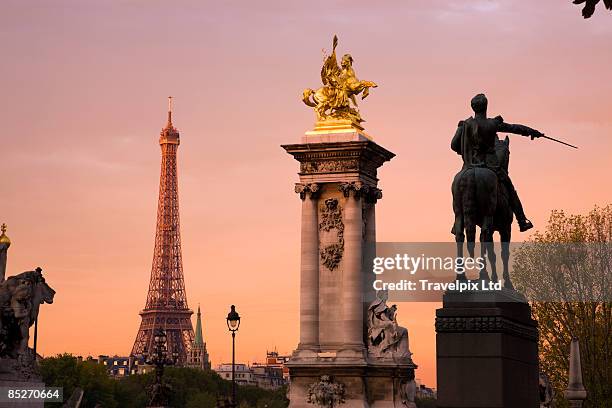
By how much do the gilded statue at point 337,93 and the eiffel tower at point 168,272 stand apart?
93.9 metres

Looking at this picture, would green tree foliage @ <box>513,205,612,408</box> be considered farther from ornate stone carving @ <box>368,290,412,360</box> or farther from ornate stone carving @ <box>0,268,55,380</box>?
ornate stone carving @ <box>0,268,55,380</box>

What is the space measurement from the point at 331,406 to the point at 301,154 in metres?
10.5

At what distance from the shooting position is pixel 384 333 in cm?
5547

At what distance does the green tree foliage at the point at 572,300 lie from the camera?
5412cm

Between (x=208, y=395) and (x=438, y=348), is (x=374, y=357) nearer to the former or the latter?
(x=438, y=348)

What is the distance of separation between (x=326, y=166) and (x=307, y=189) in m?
1.26

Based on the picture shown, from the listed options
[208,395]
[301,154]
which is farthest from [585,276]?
[208,395]

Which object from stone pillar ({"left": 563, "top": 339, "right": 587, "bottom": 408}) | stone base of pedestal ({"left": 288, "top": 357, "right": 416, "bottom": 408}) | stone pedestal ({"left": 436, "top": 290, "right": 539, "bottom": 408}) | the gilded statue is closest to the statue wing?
the gilded statue

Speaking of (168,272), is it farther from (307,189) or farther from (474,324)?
(474,324)

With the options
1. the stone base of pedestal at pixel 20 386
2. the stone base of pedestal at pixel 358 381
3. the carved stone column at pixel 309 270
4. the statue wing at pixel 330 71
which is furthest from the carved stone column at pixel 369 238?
the stone base of pedestal at pixel 20 386

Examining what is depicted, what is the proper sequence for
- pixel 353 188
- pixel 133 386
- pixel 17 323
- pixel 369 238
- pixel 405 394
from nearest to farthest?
pixel 17 323, pixel 405 394, pixel 353 188, pixel 369 238, pixel 133 386

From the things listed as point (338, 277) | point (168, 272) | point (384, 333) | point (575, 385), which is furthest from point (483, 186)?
point (168, 272)

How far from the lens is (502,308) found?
2058 centimetres

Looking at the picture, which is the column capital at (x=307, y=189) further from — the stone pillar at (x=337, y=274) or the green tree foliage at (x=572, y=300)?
the green tree foliage at (x=572, y=300)
